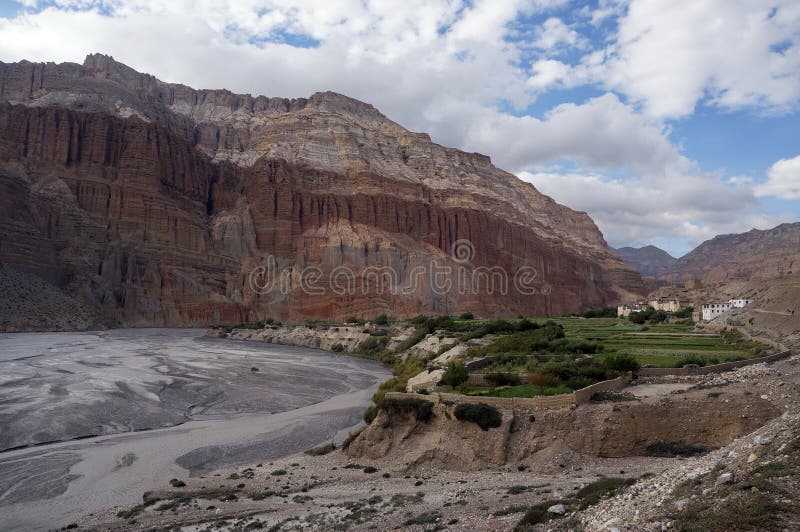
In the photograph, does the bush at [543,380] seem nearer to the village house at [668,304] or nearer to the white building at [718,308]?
the white building at [718,308]

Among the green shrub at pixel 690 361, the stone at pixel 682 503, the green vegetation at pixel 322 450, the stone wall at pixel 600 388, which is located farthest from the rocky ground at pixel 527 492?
the green shrub at pixel 690 361

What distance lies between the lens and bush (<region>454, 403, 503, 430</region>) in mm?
19156

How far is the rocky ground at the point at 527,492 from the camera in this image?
792 cm

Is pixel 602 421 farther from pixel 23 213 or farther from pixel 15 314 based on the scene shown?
pixel 23 213

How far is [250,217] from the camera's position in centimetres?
12212

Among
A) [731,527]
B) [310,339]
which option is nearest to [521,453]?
[731,527]

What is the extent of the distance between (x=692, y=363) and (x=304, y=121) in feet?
398

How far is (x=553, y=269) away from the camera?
13150 centimetres

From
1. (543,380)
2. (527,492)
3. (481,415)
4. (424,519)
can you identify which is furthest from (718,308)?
(424,519)

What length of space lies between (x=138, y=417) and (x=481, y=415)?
20.3 m

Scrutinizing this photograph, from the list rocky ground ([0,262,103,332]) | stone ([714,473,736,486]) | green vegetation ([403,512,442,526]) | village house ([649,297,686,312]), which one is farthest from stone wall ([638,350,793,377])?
rocky ground ([0,262,103,332])

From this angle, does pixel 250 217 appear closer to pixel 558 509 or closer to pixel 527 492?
pixel 527 492

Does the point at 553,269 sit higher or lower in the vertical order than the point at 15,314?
higher

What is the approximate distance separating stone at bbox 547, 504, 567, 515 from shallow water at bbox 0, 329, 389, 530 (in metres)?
13.6
